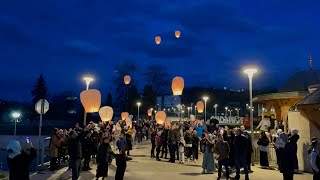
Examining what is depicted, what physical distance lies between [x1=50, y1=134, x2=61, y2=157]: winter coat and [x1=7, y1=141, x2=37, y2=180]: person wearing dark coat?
656 cm

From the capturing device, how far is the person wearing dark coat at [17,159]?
800 cm

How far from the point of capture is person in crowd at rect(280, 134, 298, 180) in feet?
32.7

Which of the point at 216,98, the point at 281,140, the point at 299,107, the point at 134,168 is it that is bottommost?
the point at 134,168

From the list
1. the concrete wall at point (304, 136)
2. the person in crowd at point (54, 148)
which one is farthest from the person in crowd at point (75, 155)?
the concrete wall at point (304, 136)

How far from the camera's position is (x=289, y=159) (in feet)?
33.1

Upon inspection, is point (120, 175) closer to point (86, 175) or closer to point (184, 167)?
point (86, 175)

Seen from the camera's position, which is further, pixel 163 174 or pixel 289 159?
pixel 163 174

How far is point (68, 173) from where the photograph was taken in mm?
13773

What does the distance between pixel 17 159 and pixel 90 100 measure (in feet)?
28.5

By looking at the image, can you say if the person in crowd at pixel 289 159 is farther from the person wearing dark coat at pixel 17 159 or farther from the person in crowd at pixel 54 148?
the person in crowd at pixel 54 148

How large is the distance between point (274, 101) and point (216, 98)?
326 ft

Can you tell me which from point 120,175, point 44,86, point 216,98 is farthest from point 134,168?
point 216,98

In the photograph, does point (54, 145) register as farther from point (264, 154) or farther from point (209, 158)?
point (264, 154)

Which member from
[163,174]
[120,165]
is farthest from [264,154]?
[120,165]
